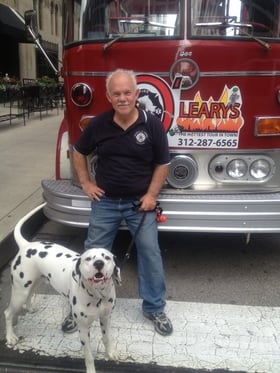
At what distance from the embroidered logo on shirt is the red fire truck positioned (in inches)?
27.7

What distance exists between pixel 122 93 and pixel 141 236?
94cm

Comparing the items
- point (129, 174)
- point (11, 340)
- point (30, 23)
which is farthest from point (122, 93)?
point (30, 23)

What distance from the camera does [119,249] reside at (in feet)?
14.6

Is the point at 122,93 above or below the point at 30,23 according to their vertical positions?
below

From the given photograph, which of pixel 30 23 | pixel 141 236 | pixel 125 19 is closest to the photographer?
pixel 141 236

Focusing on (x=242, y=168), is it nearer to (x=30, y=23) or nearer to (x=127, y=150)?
(x=127, y=150)

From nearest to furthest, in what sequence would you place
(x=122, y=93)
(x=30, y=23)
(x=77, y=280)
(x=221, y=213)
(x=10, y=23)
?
(x=77, y=280)
(x=122, y=93)
(x=221, y=213)
(x=30, y=23)
(x=10, y=23)

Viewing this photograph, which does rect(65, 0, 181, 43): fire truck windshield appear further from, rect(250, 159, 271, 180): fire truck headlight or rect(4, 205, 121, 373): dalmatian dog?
rect(4, 205, 121, 373): dalmatian dog

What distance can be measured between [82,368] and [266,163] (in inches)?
82.0

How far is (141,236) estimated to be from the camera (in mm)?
3014

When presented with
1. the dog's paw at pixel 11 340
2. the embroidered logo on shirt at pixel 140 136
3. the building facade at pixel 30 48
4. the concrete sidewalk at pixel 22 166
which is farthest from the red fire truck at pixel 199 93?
the building facade at pixel 30 48

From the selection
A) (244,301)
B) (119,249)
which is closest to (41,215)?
(119,249)

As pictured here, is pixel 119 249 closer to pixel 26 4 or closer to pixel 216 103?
pixel 216 103

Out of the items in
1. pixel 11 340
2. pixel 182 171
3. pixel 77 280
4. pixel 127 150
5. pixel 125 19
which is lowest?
pixel 11 340
